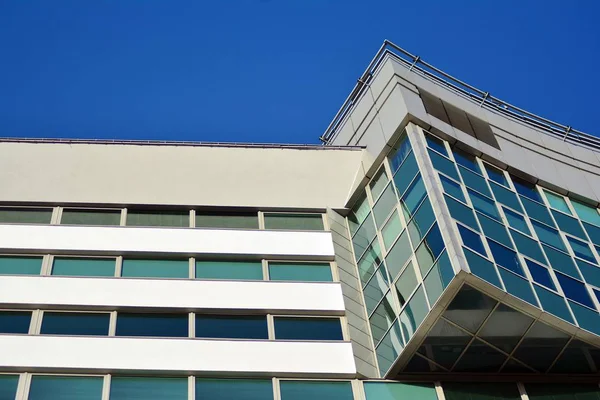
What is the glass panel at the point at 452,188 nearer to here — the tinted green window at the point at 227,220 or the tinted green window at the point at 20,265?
the tinted green window at the point at 227,220

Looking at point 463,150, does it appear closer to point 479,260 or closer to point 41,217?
point 479,260

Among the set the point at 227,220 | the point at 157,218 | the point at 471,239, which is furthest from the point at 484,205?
the point at 157,218

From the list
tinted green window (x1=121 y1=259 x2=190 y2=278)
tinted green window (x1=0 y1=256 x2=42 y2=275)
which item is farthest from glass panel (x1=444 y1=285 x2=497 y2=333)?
tinted green window (x1=0 y1=256 x2=42 y2=275)

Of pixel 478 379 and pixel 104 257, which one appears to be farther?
pixel 104 257

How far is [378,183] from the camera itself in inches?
1053

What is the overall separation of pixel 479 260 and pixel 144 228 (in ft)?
33.4

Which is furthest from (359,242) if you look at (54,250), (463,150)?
(54,250)

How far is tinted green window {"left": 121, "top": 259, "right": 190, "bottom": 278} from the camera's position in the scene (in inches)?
1002

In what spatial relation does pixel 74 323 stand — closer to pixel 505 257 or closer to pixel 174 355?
pixel 174 355

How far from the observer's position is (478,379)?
73.8 feet

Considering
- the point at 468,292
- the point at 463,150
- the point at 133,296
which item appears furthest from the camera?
the point at 463,150

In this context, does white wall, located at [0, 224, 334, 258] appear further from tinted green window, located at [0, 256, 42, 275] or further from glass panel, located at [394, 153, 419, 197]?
glass panel, located at [394, 153, 419, 197]

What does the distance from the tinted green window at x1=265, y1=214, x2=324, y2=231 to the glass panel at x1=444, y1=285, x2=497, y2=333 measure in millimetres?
7412

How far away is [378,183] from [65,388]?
1046 cm
